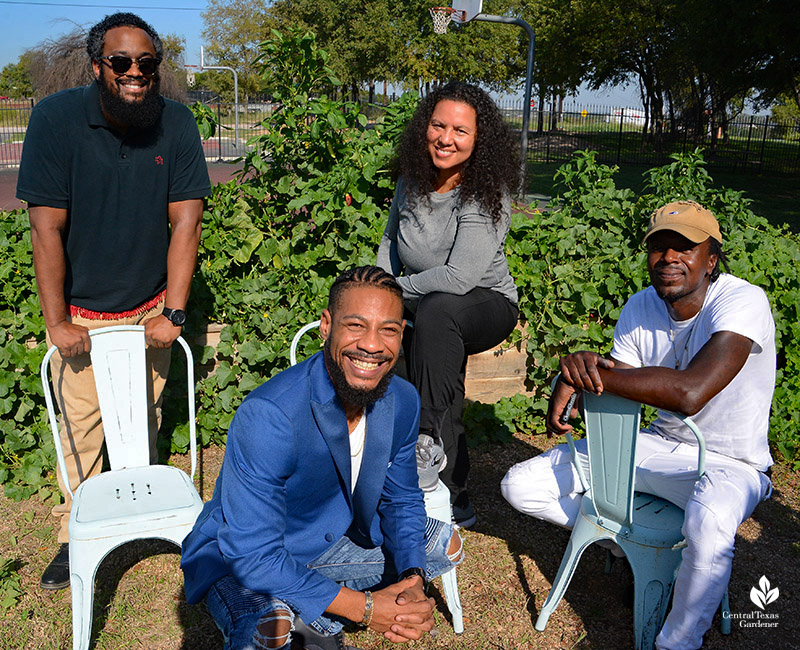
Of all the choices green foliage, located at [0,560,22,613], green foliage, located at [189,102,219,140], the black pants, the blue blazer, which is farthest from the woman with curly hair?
green foliage, located at [0,560,22,613]

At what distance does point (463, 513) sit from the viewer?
3.47m

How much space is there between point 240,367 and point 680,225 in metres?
2.51

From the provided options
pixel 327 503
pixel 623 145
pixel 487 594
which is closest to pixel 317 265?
pixel 487 594

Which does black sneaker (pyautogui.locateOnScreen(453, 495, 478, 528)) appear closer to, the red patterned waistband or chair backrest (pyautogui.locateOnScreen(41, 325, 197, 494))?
chair backrest (pyautogui.locateOnScreen(41, 325, 197, 494))

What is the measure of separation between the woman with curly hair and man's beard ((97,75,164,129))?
1104 mm

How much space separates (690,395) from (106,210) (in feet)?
7.73

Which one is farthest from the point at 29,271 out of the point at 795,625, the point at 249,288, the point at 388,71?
the point at 388,71

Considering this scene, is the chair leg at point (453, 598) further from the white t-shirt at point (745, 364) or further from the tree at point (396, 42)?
the tree at point (396, 42)

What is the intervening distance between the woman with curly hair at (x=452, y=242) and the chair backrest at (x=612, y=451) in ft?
1.98

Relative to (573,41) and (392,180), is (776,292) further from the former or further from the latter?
(573,41)

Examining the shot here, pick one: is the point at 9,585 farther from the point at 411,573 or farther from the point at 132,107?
the point at 132,107

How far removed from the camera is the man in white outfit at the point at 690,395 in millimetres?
2371

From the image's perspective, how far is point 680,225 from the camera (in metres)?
2.68

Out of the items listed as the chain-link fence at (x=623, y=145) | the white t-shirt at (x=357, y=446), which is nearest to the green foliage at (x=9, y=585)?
the white t-shirt at (x=357, y=446)
